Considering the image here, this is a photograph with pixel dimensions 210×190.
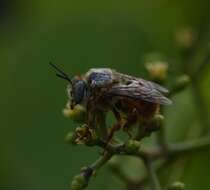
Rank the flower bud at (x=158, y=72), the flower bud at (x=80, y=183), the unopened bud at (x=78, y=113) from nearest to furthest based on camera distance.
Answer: the flower bud at (x=80, y=183) < the unopened bud at (x=78, y=113) < the flower bud at (x=158, y=72)

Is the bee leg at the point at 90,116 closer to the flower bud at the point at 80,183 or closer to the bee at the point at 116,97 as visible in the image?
the bee at the point at 116,97

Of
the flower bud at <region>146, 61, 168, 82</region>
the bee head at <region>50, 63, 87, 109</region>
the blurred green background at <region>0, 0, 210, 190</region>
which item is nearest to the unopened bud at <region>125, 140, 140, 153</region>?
the bee head at <region>50, 63, 87, 109</region>

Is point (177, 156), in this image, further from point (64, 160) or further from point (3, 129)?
point (3, 129)

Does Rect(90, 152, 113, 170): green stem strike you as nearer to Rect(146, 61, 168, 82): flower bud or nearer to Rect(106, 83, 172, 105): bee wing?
Rect(106, 83, 172, 105): bee wing

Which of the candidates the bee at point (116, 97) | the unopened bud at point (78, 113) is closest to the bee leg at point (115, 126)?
the bee at point (116, 97)

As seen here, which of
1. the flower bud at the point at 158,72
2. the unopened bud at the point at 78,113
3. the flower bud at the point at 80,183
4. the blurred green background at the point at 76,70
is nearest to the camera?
the flower bud at the point at 80,183

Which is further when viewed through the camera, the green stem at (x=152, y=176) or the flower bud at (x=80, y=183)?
the green stem at (x=152, y=176)

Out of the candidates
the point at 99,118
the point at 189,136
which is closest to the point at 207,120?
the point at 189,136
